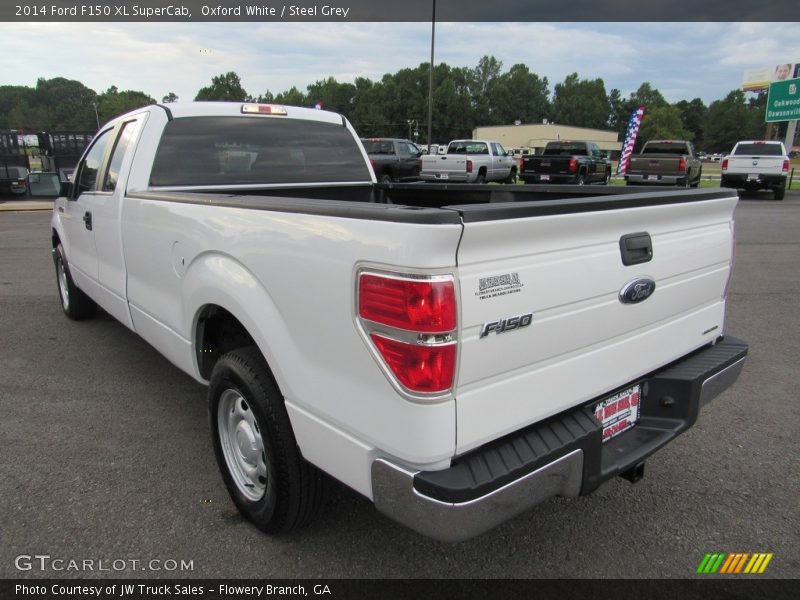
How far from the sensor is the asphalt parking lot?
2.37 meters

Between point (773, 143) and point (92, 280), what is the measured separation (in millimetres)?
22854

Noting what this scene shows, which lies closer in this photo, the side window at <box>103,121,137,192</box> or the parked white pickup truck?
the side window at <box>103,121,137,192</box>

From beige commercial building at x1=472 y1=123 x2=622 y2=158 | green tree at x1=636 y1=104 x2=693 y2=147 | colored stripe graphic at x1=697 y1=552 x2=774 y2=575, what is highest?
green tree at x1=636 y1=104 x2=693 y2=147

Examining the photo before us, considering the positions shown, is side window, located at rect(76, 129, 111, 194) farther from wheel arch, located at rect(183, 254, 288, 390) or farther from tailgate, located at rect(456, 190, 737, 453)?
tailgate, located at rect(456, 190, 737, 453)

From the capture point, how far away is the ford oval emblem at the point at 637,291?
2156 millimetres

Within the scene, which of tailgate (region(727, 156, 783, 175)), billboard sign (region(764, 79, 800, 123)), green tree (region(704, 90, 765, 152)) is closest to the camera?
tailgate (region(727, 156, 783, 175))

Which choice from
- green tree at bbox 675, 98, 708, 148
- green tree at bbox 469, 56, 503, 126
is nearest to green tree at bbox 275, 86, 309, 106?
green tree at bbox 469, 56, 503, 126

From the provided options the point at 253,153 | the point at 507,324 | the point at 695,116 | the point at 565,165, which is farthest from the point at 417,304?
the point at 695,116

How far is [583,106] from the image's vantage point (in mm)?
140125

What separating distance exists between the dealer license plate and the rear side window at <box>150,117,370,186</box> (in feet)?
9.01

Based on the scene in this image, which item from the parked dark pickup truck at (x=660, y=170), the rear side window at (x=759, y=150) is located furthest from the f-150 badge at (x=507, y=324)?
the rear side window at (x=759, y=150)

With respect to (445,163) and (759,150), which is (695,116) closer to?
(759,150)

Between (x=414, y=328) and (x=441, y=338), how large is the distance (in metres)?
0.08

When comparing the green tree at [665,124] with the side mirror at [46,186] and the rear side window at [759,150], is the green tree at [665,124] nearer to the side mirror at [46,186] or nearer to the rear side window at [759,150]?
the rear side window at [759,150]
